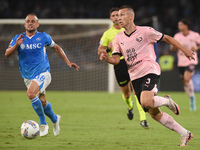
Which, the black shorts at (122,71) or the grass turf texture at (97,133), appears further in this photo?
the black shorts at (122,71)

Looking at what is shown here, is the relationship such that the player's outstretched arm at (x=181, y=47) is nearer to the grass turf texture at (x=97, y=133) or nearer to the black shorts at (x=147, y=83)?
the black shorts at (x=147, y=83)

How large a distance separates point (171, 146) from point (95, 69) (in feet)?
44.0

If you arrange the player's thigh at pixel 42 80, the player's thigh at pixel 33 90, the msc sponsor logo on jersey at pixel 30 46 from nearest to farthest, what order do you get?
the player's thigh at pixel 33 90 < the player's thigh at pixel 42 80 < the msc sponsor logo on jersey at pixel 30 46

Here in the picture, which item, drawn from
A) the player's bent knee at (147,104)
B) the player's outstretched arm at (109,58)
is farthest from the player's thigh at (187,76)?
the player's bent knee at (147,104)

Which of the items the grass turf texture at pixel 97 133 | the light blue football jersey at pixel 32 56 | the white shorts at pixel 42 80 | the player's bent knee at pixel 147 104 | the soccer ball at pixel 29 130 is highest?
the light blue football jersey at pixel 32 56

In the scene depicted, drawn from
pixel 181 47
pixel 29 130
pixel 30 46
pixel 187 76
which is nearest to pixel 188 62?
pixel 187 76

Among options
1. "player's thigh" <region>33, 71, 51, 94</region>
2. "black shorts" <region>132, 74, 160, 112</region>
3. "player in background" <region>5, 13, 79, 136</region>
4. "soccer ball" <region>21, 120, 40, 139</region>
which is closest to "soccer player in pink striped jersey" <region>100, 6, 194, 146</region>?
"black shorts" <region>132, 74, 160, 112</region>

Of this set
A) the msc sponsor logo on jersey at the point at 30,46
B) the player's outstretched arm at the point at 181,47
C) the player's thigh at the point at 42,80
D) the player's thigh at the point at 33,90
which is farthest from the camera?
the msc sponsor logo on jersey at the point at 30,46

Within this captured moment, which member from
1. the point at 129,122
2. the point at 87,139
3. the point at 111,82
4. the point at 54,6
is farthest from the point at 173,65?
the point at 87,139

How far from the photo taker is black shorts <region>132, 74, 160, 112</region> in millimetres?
6074

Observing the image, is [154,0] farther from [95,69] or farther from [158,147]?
[158,147]

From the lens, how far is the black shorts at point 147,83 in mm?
6074

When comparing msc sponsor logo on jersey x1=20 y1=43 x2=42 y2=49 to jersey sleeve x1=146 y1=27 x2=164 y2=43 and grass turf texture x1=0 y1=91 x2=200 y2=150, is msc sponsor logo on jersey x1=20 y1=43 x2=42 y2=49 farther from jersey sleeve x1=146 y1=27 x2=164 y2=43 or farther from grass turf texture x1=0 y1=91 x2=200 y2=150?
jersey sleeve x1=146 y1=27 x2=164 y2=43

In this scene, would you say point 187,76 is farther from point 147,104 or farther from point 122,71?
point 147,104
